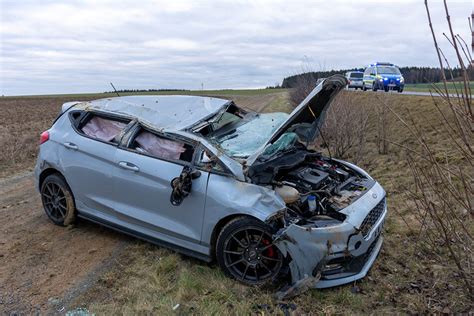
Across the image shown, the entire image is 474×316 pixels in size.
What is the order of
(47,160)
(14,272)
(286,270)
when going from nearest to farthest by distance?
(286,270) < (14,272) < (47,160)

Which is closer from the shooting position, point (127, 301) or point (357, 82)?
point (127, 301)

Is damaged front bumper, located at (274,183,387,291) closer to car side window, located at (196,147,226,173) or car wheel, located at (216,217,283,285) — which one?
car wheel, located at (216,217,283,285)

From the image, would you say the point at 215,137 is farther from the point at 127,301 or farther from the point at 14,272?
the point at 14,272

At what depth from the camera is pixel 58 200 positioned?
5426 mm

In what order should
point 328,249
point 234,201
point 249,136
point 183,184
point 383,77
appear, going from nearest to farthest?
point 328,249 → point 234,201 → point 183,184 → point 249,136 → point 383,77

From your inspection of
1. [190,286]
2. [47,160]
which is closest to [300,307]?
[190,286]

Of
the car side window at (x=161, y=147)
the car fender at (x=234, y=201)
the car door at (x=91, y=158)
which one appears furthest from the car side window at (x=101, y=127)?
the car fender at (x=234, y=201)

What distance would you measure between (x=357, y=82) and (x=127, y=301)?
25029mm

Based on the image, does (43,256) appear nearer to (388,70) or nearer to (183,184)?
(183,184)

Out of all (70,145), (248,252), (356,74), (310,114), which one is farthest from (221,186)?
(356,74)

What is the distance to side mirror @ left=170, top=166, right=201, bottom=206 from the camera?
4.18m

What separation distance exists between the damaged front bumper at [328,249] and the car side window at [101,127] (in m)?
2.47

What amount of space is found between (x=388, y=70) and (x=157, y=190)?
19724 millimetres

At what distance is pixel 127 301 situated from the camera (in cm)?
385
